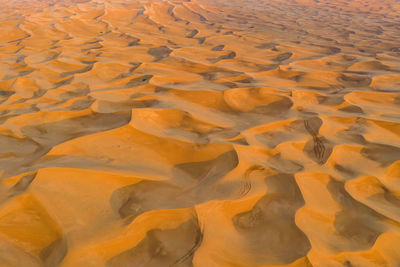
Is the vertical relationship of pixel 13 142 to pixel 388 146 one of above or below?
below

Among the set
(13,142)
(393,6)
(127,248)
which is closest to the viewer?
(127,248)

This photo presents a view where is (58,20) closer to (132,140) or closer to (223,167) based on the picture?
(132,140)

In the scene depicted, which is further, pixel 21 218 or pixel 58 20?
pixel 58 20

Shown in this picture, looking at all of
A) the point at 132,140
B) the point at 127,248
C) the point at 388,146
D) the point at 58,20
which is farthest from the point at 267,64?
the point at 58,20

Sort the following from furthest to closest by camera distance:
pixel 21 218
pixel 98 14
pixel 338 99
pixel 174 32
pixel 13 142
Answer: pixel 98 14, pixel 174 32, pixel 338 99, pixel 13 142, pixel 21 218

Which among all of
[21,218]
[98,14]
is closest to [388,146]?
[21,218]

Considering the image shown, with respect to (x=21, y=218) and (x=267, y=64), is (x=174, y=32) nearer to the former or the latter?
(x=267, y=64)
